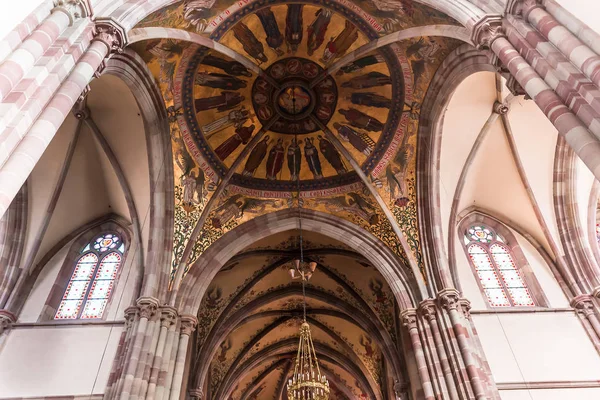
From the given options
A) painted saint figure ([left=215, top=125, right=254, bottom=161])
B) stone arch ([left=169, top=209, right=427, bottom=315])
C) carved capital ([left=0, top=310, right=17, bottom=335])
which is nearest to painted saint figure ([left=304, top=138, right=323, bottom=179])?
stone arch ([left=169, top=209, right=427, bottom=315])

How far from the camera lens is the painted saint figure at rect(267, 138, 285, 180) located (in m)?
13.4

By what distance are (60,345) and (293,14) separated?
9.49 meters

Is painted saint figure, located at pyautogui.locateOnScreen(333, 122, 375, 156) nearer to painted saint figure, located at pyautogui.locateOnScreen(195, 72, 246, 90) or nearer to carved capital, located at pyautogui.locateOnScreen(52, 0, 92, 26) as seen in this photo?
painted saint figure, located at pyautogui.locateOnScreen(195, 72, 246, 90)

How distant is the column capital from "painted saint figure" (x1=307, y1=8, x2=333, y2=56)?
4.81 meters

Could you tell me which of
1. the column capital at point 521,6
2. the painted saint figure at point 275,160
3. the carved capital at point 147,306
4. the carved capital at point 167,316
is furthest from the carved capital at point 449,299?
the carved capital at point 147,306

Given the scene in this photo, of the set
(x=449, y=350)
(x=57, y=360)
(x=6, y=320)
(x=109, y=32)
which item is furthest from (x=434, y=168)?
(x=6, y=320)

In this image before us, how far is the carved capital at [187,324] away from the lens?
10680mm

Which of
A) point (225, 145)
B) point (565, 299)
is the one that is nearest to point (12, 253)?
point (225, 145)

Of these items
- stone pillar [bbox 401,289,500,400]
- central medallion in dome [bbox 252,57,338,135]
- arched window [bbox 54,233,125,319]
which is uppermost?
central medallion in dome [bbox 252,57,338,135]

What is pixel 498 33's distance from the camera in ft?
20.7

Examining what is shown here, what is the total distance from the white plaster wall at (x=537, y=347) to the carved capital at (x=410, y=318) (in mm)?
1683

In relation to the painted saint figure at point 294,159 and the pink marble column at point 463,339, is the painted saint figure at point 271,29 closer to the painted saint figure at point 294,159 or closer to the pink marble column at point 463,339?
the painted saint figure at point 294,159

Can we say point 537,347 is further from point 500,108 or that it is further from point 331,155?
point 331,155

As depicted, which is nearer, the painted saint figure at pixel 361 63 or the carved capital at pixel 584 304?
the painted saint figure at pixel 361 63
